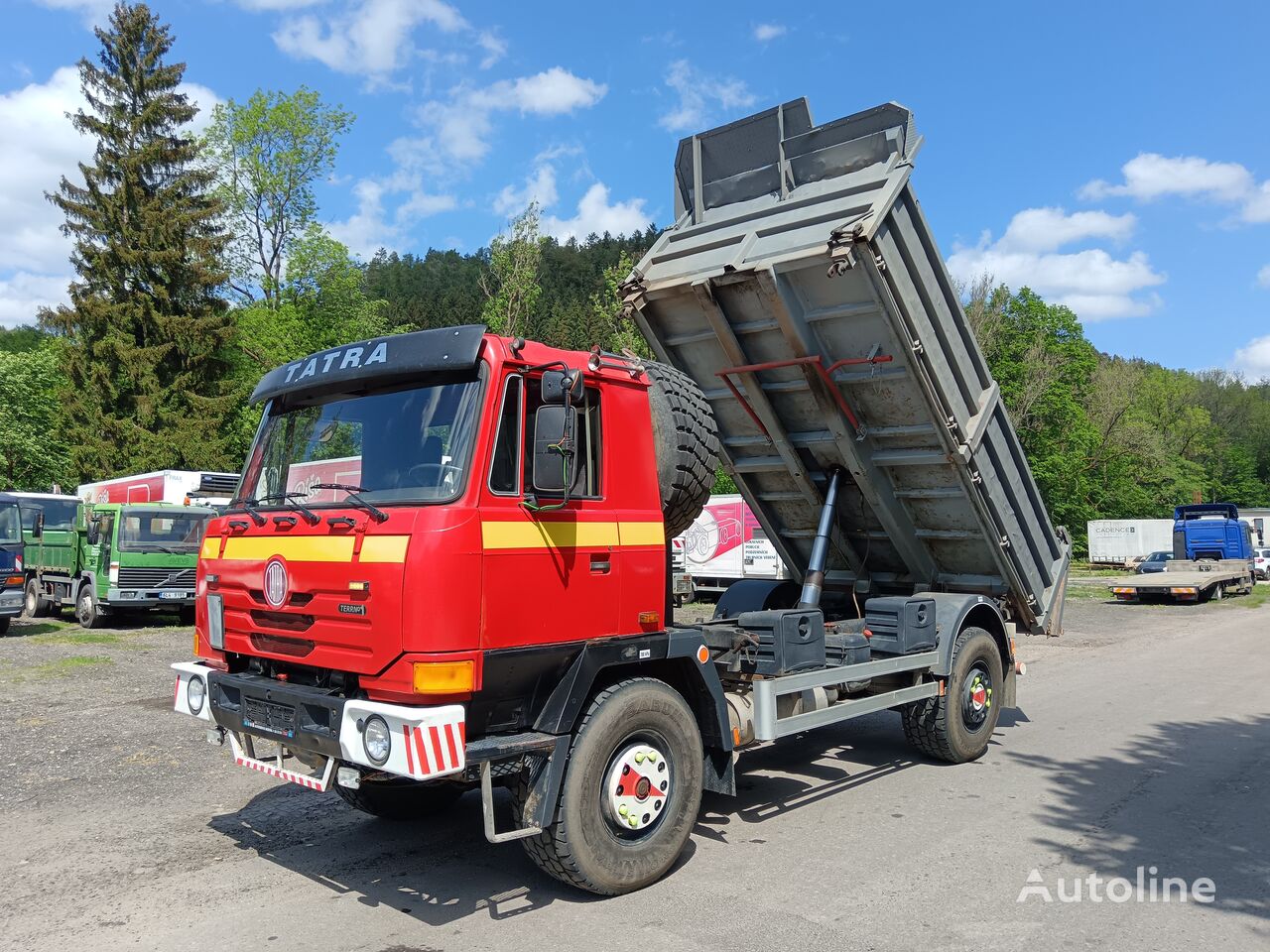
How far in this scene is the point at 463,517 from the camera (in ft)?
13.8

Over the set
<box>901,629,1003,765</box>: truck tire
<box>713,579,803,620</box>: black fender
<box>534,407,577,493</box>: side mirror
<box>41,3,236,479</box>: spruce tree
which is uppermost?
<box>41,3,236,479</box>: spruce tree

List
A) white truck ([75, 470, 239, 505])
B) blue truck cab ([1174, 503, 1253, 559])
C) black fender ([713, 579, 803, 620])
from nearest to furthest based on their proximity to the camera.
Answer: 1. black fender ([713, 579, 803, 620])
2. white truck ([75, 470, 239, 505])
3. blue truck cab ([1174, 503, 1253, 559])

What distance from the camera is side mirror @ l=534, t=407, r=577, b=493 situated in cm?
446

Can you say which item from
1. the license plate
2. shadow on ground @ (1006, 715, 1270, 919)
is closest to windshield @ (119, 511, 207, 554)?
the license plate

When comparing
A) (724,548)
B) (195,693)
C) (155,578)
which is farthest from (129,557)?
(195,693)

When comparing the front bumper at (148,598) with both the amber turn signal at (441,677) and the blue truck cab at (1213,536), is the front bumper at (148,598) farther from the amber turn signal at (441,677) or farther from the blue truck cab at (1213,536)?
the blue truck cab at (1213,536)

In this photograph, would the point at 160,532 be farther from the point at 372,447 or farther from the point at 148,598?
the point at 372,447

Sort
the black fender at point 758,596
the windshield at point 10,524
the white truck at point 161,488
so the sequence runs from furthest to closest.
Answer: the white truck at point 161,488 → the windshield at point 10,524 → the black fender at point 758,596

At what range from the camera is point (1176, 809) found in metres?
6.16

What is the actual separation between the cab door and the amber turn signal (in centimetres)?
19

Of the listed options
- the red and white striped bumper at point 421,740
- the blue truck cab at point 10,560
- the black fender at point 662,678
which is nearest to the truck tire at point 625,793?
the black fender at point 662,678

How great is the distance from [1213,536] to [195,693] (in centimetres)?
3297

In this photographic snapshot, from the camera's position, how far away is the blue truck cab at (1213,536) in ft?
98.4

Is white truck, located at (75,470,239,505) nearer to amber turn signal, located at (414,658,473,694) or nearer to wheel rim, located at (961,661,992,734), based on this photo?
wheel rim, located at (961,661,992,734)
